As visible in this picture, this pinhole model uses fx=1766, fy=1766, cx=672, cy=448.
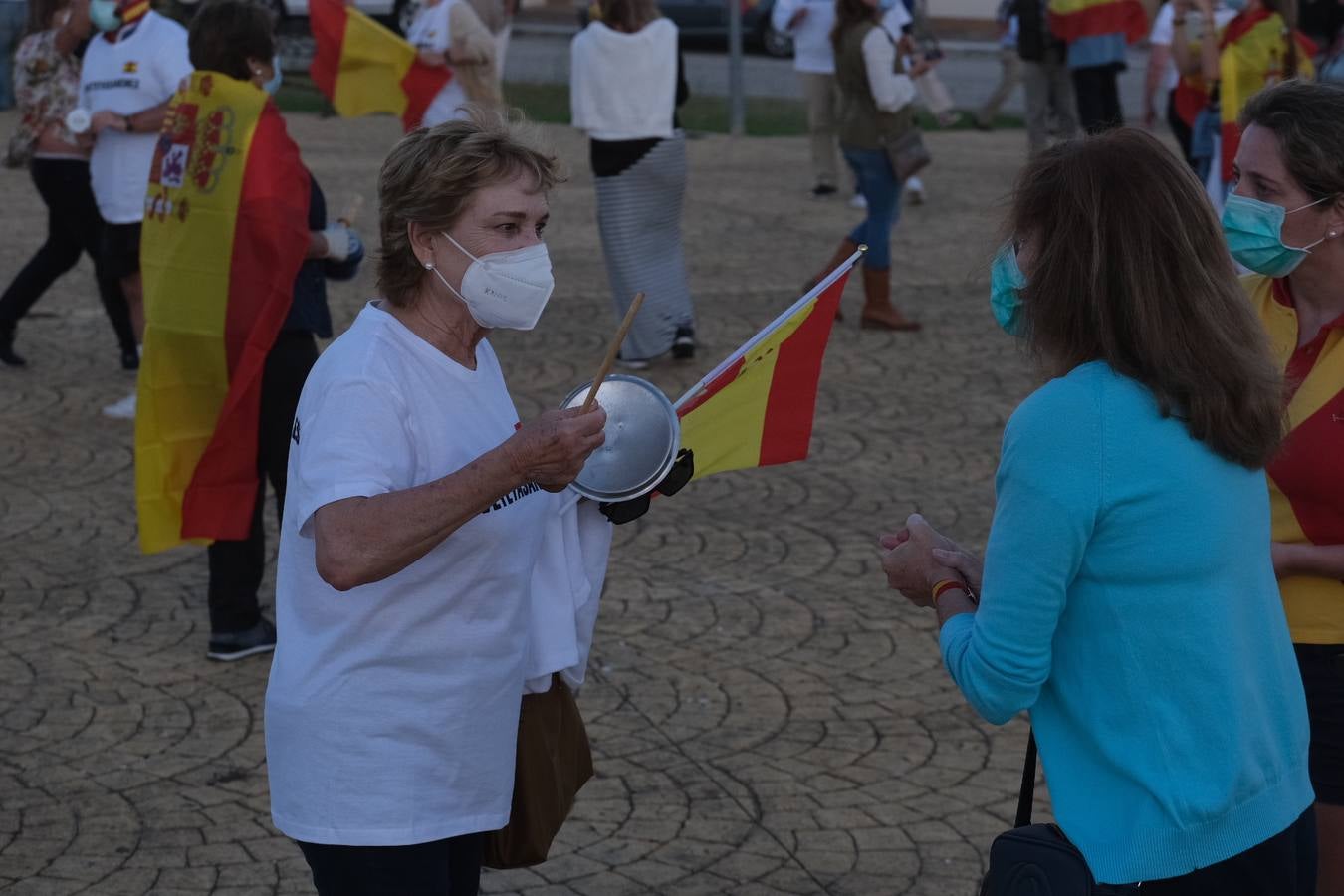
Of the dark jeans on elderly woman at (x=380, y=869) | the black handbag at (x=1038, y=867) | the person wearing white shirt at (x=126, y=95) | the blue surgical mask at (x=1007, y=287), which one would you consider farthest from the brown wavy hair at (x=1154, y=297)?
the person wearing white shirt at (x=126, y=95)

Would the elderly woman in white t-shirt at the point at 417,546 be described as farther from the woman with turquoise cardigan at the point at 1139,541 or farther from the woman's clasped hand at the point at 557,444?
the woman with turquoise cardigan at the point at 1139,541

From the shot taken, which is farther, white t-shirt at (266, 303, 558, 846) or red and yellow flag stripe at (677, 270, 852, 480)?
red and yellow flag stripe at (677, 270, 852, 480)

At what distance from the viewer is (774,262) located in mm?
12391

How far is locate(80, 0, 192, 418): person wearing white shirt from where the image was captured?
26.8 feet

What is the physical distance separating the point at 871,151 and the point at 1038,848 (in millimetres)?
8223

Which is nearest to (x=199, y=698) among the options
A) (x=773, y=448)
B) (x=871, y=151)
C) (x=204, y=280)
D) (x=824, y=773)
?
(x=204, y=280)

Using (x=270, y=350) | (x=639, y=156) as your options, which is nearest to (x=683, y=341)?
(x=639, y=156)

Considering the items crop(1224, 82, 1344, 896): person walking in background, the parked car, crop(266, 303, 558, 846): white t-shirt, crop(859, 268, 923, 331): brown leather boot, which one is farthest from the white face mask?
the parked car

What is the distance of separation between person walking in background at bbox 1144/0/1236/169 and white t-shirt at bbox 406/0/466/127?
13.4 feet

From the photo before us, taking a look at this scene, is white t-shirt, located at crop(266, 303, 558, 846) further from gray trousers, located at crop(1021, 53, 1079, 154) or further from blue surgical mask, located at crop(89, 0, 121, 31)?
gray trousers, located at crop(1021, 53, 1079, 154)

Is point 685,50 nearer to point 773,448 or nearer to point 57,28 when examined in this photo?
point 57,28

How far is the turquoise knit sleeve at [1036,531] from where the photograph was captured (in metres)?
2.29

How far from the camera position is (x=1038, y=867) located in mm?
2371

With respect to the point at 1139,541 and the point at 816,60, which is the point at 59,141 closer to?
the point at 816,60
